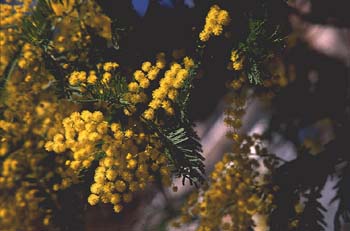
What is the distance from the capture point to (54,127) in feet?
4.81

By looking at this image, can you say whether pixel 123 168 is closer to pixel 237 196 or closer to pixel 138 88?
pixel 138 88

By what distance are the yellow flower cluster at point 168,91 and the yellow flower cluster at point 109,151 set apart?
80 millimetres

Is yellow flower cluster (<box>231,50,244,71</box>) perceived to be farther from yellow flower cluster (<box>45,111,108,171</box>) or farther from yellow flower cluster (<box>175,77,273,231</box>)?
yellow flower cluster (<box>45,111,108,171</box>)

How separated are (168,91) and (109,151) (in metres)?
0.22

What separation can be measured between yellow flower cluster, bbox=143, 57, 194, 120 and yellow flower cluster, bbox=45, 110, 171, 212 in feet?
0.26

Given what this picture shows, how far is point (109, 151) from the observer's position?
1.17m

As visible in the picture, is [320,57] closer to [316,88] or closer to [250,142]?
[316,88]

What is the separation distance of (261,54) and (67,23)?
2.16 feet

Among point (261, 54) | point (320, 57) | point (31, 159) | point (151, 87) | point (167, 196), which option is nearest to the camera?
point (261, 54)

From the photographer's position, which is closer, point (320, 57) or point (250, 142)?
point (250, 142)

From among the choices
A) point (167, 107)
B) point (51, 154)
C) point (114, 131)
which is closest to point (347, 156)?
point (167, 107)

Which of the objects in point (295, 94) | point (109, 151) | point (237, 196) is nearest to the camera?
point (109, 151)

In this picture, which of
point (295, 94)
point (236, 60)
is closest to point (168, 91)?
point (236, 60)

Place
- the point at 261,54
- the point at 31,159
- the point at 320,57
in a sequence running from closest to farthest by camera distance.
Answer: the point at 261,54
the point at 31,159
the point at 320,57
